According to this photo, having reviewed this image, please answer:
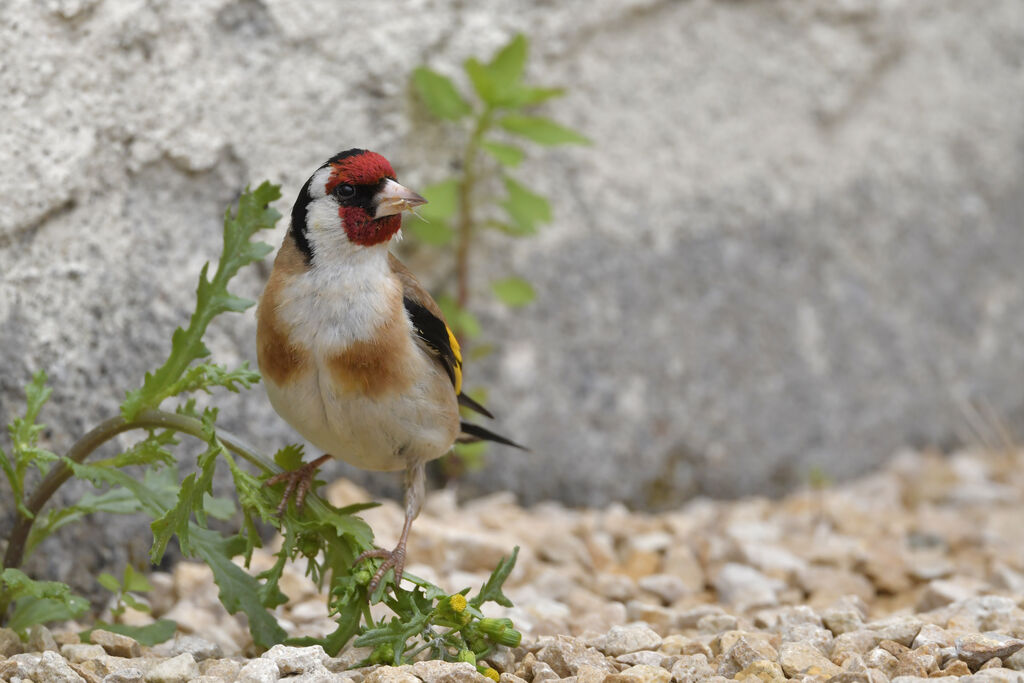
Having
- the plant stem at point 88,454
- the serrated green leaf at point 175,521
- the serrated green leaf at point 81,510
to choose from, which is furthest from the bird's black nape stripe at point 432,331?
the serrated green leaf at point 81,510

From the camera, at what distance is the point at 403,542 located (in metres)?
3.17

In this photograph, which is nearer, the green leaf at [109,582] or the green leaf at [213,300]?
the green leaf at [213,300]

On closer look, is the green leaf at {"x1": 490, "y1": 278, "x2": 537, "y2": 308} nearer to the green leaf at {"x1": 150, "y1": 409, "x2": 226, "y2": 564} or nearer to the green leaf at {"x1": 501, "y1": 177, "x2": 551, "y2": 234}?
the green leaf at {"x1": 501, "y1": 177, "x2": 551, "y2": 234}

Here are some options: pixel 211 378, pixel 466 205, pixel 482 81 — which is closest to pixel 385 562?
pixel 211 378

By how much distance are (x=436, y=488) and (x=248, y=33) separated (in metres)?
2.02

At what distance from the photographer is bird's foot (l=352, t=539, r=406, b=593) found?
3037 mm

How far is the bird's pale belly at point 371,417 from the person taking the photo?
3119 millimetres

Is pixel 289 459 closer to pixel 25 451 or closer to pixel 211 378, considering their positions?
pixel 211 378

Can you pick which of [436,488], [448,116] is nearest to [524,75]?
[448,116]

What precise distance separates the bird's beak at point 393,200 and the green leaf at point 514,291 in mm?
1649

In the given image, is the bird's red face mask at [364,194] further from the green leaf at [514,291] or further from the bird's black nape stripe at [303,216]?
the green leaf at [514,291]

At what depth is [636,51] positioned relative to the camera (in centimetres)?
534

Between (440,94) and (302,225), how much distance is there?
1486mm

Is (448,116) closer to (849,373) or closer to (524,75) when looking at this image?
(524,75)
